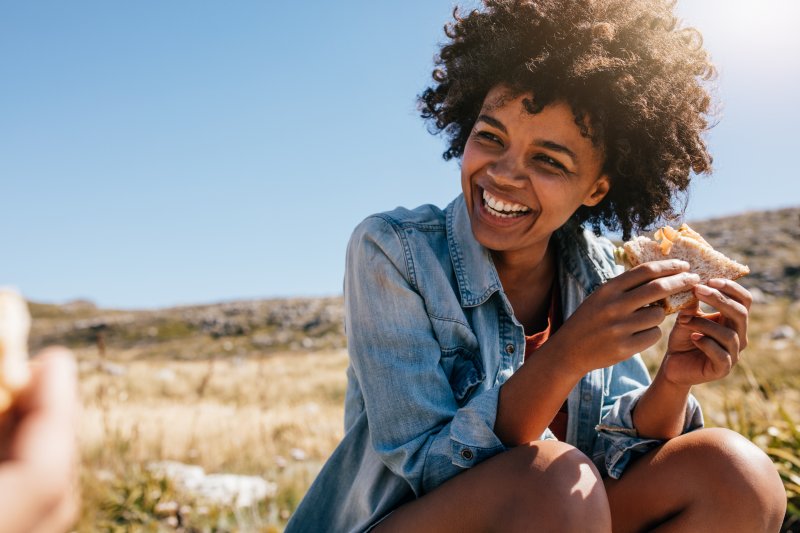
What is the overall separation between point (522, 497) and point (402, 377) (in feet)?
1.79

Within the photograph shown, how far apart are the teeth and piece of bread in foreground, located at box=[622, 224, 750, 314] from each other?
1.28 feet

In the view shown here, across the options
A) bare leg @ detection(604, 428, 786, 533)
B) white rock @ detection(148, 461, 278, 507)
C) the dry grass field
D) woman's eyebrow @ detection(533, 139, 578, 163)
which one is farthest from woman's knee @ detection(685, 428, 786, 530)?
white rock @ detection(148, 461, 278, 507)

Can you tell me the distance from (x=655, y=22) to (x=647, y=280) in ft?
4.26

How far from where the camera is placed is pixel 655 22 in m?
2.82

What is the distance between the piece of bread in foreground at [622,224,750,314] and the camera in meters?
2.38

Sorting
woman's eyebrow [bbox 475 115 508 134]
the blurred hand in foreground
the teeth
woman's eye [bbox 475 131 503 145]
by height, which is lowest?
the blurred hand in foreground

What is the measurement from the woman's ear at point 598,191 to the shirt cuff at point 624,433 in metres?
0.75

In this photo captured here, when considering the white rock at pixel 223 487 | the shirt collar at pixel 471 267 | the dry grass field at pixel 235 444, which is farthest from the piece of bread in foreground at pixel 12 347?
the white rock at pixel 223 487

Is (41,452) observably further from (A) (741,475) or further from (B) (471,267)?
(A) (741,475)

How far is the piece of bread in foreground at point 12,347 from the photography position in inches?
28.5

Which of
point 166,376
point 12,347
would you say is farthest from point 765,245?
point 12,347

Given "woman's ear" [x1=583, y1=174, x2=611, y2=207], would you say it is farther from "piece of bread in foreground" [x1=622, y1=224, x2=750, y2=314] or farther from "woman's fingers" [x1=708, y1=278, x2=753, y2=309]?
"woman's fingers" [x1=708, y1=278, x2=753, y2=309]

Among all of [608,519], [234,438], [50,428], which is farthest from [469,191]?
[234,438]

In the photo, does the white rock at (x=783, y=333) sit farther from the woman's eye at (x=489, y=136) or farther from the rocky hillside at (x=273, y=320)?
the woman's eye at (x=489, y=136)
